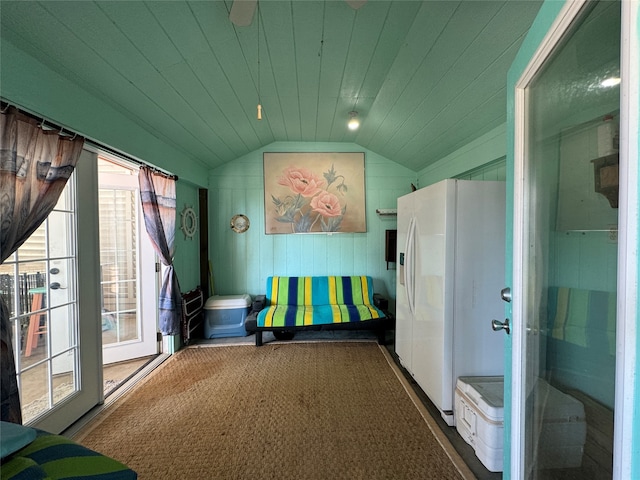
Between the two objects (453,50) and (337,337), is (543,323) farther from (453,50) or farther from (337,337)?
(337,337)

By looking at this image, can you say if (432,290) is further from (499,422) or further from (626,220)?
(626,220)

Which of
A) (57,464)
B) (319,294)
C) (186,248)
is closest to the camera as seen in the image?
(57,464)

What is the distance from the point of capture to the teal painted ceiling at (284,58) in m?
1.37

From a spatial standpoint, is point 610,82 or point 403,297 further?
point 403,297

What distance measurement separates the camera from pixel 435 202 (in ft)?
6.36

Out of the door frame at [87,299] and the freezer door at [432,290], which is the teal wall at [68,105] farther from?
the freezer door at [432,290]

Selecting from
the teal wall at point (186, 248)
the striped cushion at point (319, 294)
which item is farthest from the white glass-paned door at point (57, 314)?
the striped cushion at point (319, 294)

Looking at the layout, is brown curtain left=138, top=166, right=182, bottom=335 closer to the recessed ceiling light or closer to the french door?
the french door

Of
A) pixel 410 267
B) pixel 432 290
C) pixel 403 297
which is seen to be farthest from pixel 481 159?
pixel 403 297

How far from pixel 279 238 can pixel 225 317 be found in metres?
1.28

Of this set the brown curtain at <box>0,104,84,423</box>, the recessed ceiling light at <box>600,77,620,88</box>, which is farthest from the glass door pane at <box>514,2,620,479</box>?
the brown curtain at <box>0,104,84,423</box>

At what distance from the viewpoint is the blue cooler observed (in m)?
3.37

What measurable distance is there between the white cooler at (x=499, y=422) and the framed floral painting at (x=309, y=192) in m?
2.45

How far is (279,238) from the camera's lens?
3840 millimetres
